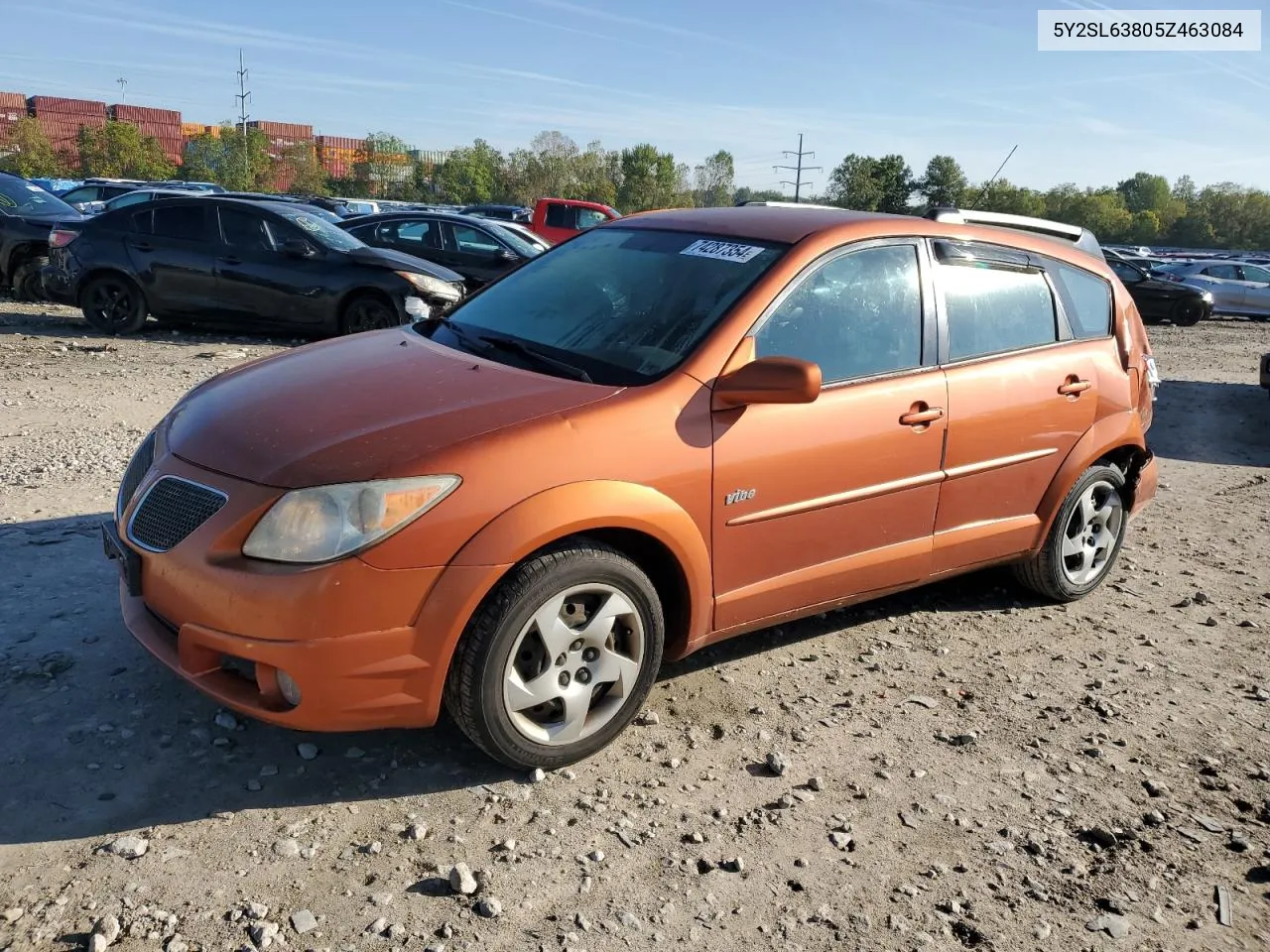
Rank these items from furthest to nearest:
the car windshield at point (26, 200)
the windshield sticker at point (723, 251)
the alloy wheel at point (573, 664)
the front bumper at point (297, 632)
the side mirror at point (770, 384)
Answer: the car windshield at point (26, 200) → the windshield sticker at point (723, 251) → the side mirror at point (770, 384) → the alloy wheel at point (573, 664) → the front bumper at point (297, 632)

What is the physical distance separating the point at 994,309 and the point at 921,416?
2.60ft

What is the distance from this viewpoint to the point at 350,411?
10.6ft

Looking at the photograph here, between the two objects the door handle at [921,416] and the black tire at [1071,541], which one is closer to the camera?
the door handle at [921,416]

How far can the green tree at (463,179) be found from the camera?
9062 centimetres

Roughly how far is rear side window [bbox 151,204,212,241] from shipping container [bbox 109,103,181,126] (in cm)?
11721

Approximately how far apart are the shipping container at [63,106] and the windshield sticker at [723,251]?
12218 centimetres

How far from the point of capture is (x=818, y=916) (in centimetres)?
270

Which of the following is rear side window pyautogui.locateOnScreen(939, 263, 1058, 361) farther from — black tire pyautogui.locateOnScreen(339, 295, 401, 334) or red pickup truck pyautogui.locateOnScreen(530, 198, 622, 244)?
red pickup truck pyautogui.locateOnScreen(530, 198, 622, 244)

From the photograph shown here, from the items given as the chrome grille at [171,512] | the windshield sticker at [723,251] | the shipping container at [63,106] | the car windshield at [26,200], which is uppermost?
the shipping container at [63,106]

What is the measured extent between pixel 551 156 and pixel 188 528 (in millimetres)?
96539

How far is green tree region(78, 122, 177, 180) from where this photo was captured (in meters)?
71.9

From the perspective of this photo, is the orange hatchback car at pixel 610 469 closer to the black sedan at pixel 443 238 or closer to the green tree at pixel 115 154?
the black sedan at pixel 443 238

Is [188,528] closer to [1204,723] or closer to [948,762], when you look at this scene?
[948,762]

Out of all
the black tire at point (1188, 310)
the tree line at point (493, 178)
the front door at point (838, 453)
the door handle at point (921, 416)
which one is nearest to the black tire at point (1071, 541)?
the front door at point (838, 453)
